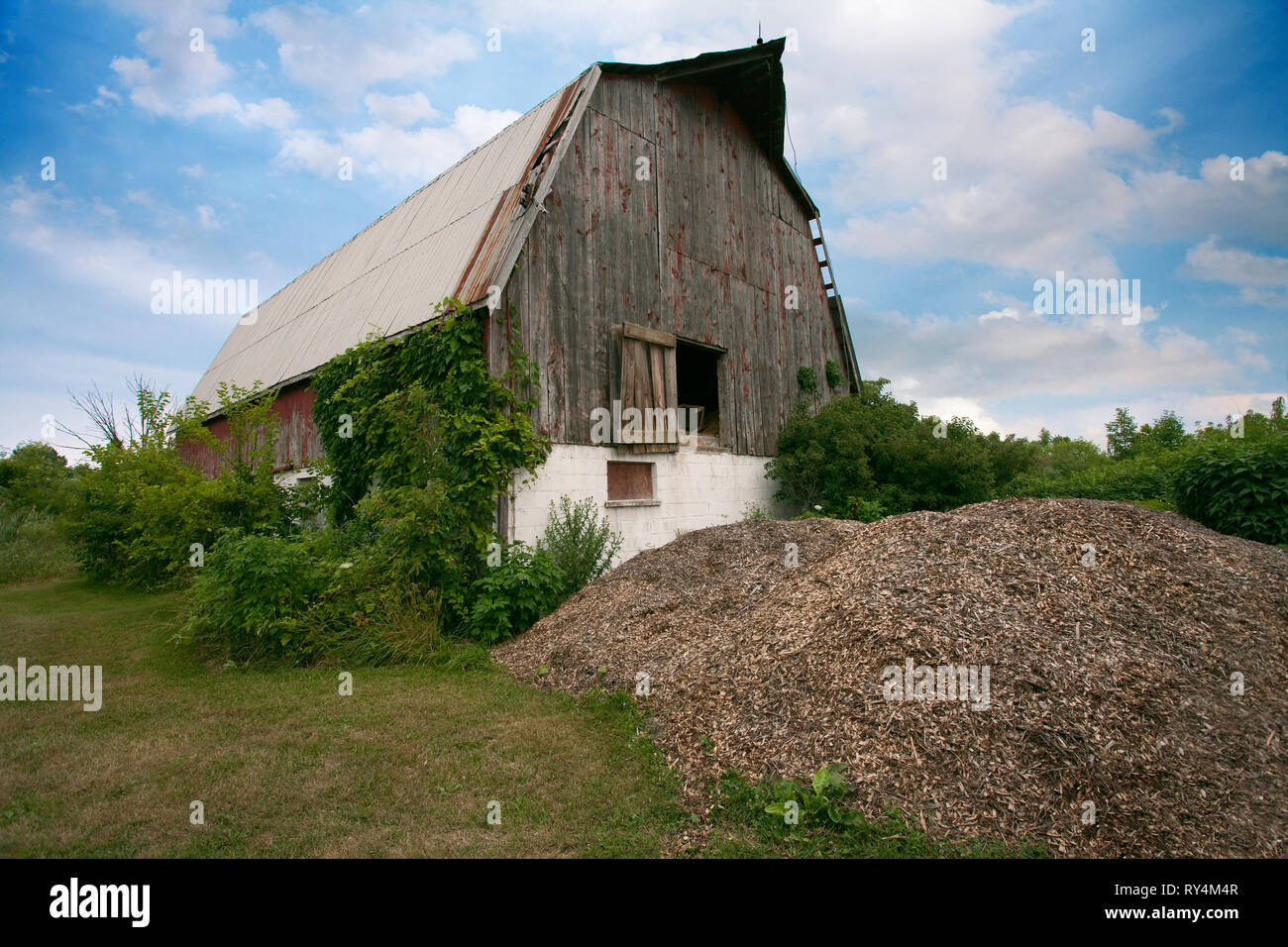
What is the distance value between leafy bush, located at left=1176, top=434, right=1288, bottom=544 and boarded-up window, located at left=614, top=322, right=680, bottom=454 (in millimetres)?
8391

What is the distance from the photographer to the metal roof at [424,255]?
9.77 meters

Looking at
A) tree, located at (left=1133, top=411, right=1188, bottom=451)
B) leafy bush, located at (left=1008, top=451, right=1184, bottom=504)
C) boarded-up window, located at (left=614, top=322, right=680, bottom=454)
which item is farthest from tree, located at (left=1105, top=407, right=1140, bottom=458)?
boarded-up window, located at (left=614, top=322, right=680, bottom=454)

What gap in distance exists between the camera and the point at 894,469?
13.2 m

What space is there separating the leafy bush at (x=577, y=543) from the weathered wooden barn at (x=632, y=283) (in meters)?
0.25

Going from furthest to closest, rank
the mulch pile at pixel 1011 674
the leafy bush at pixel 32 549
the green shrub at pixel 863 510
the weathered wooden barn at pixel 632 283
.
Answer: the leafy bush at pixel 32 549 < the green shrub at pixel 863 510 < the weathered wooden barn at pixel 632 283 < the mulch pile at pixel 1011 674

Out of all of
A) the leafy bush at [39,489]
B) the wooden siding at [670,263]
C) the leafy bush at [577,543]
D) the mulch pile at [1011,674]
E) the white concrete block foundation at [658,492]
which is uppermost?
the wooden siding at [670,263]

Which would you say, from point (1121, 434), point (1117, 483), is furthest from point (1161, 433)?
point (1117, 483)

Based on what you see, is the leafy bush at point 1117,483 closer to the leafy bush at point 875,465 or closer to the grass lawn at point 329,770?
the leafy bush at point 875,465

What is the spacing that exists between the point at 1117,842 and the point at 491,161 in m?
12.8

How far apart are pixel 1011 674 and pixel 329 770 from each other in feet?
15.7

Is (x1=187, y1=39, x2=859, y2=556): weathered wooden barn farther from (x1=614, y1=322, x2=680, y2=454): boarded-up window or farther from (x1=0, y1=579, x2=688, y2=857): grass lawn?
(x1=0, y1=579, x2=688, y2=857): grass lawn

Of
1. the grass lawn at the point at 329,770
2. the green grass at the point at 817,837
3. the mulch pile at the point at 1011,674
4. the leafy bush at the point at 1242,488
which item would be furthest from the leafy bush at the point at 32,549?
the leafy bush at the point at 1242,488

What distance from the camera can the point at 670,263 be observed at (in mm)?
11609
